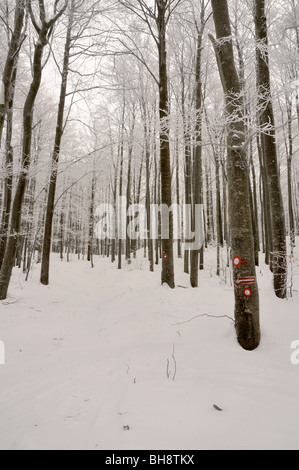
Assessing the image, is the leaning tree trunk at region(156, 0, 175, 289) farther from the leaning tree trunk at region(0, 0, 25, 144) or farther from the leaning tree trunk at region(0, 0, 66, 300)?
the leaning tree trunk at region(0, 0, 25, 144)

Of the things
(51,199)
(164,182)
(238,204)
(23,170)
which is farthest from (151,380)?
(51,199)

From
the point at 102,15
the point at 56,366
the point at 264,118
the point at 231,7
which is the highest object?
the point at 231,7

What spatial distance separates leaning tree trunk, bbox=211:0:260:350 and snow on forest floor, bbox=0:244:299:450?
0.42m

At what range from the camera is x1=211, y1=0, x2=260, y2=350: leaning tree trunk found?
11.9 ft

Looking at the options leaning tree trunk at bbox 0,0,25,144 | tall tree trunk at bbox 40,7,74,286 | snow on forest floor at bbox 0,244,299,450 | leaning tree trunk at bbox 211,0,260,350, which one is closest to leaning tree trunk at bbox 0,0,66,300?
leaning tree trunk at bbox 0,0,25,144

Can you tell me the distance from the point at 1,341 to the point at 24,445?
2.84 meters

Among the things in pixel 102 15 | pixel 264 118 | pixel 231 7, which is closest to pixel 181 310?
pixel 264 118

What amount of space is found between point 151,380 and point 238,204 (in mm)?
2740

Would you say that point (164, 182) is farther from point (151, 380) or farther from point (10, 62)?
point (151, 380)

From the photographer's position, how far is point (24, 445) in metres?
1.95

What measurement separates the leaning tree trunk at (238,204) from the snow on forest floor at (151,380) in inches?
16.3

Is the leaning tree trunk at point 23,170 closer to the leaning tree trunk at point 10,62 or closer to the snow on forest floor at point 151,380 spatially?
the leaning tree trunk at point 10,62

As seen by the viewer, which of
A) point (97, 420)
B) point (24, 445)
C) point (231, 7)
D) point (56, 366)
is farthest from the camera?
point (231, 7)

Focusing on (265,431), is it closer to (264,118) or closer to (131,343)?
(131,343)
